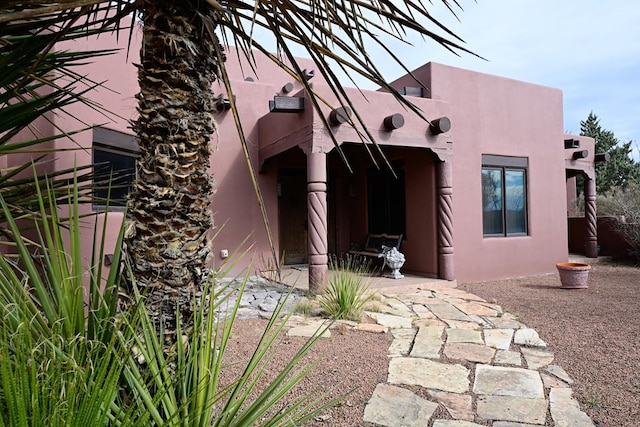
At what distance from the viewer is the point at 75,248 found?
138 cm

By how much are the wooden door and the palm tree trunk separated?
7.68 metres

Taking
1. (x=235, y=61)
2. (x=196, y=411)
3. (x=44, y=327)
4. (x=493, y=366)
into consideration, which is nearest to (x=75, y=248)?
(x=44, y=327)

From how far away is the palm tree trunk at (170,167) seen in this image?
64.7 inches

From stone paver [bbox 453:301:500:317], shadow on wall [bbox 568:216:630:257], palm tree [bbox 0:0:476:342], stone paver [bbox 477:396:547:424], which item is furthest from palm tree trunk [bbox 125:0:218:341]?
shadow on wall [bbox 568:216:630:257]

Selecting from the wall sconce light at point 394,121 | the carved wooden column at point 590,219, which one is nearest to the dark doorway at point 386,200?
the wall sconce light at point 394,121

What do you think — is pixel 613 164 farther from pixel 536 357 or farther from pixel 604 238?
pixel 536 357

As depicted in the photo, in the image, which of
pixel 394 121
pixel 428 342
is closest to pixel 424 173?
pixel 394 121

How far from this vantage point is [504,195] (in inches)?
343

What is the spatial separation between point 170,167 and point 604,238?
13.6 m

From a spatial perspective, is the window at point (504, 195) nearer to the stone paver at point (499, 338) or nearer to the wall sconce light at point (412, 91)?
the wall sconce light at point (412, 91)

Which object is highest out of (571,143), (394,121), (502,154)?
(571,143)

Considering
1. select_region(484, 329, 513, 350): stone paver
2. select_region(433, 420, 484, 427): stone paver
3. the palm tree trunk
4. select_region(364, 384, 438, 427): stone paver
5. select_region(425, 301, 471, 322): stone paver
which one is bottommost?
select_region(433, 420, 484, 427): stone paver

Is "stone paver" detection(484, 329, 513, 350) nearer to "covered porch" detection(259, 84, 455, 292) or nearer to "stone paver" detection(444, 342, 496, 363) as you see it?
"stone paver" detection(444, 342, 496, 363)

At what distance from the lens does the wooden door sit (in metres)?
9.55
